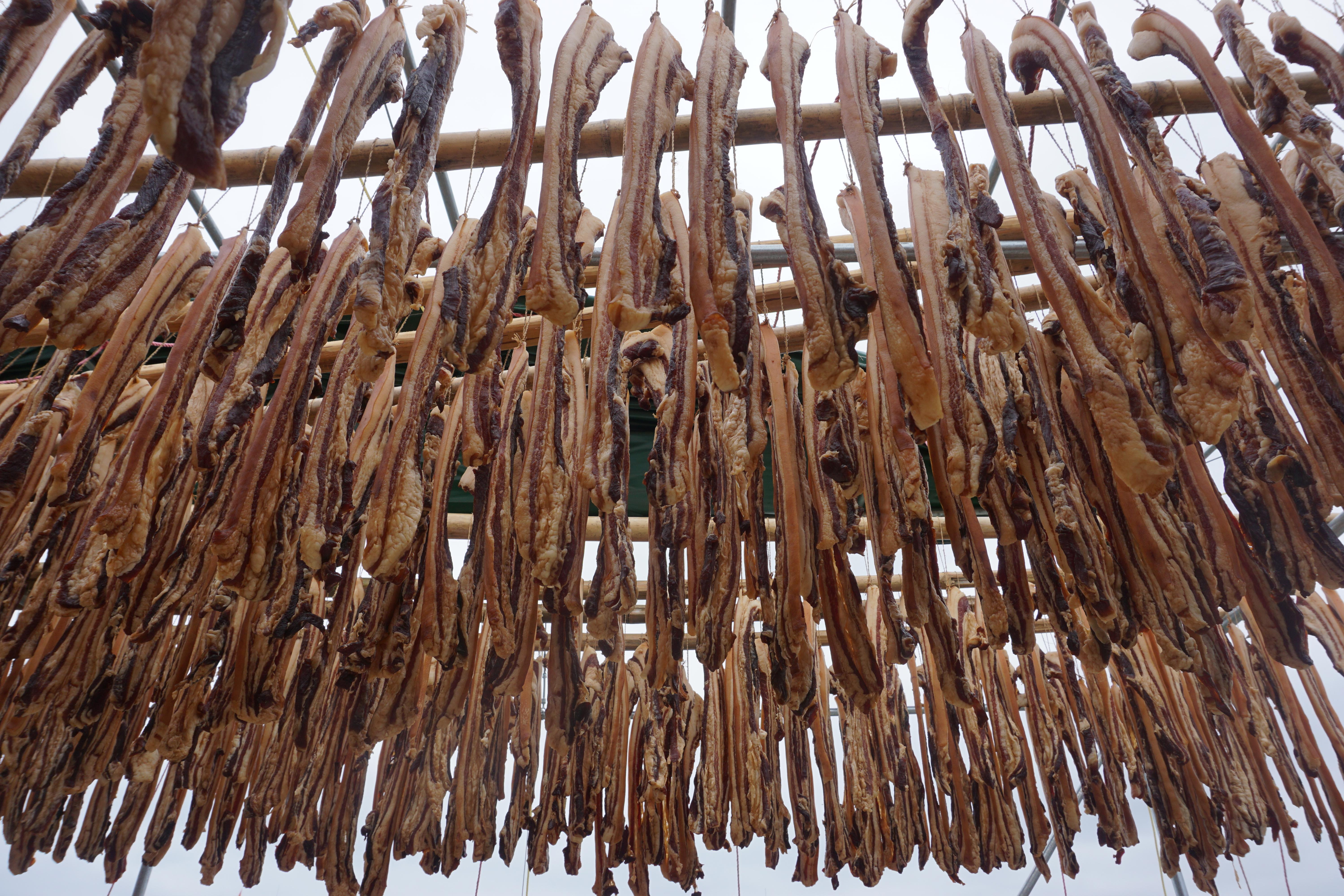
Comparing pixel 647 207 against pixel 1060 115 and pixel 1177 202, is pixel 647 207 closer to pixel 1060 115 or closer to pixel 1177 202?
pixel 1177 202

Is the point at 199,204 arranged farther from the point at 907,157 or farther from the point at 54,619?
the point at 907,157

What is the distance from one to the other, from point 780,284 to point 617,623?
6.56 ft

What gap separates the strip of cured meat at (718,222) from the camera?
188 centimetres

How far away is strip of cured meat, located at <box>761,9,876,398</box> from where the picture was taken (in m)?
1.84

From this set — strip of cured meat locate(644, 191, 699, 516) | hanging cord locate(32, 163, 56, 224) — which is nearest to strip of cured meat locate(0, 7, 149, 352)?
strip of cured meat locate(644, 191, 699, 516)

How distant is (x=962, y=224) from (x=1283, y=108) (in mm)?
1183

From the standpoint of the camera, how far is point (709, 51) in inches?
90.4

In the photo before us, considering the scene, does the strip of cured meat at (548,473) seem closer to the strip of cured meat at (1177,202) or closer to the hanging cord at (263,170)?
the hanging cord at (263,170)

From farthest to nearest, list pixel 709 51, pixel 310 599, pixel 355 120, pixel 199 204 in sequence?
pixel 199 204 < pixel 310 599 < pixel 709 51 < pixel 355 120

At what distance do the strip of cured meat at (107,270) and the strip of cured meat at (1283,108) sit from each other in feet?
10.3

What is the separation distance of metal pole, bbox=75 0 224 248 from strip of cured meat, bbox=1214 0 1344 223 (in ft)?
12.6

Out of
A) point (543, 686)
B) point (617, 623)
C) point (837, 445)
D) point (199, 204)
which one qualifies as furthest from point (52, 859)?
point (837, 445)

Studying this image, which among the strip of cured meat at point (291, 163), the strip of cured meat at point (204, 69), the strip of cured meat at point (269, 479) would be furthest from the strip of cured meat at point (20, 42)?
the strip of cured meat at point (204, 69)

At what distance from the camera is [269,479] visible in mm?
2354
